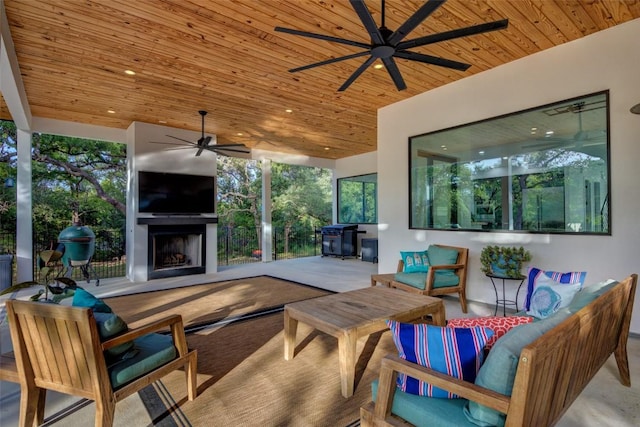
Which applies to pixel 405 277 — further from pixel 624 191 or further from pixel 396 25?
pixel 396 25

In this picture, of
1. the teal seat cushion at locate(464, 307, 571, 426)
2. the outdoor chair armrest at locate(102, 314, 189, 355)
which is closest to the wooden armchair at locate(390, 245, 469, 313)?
the teal seat cushion at locate(464, 307, 571, 426)

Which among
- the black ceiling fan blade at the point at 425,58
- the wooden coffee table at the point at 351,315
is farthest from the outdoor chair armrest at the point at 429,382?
the black ceiling fan blade at the point at 425,58

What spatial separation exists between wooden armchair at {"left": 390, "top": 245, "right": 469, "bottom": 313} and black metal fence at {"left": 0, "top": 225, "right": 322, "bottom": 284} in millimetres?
5888

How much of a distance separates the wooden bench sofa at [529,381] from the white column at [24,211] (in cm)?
664

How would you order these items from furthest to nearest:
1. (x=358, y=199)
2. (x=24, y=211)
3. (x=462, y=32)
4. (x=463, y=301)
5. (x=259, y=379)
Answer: (x=358, y=199)
(x=24, y=211)
(x=463, y=301)
(x=259, y=379)
(x=462, y=32)

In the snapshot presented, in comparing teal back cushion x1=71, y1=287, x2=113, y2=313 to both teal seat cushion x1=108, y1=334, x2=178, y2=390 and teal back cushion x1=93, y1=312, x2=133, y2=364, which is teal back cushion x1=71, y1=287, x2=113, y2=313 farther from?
teal seat cushion x1=108, y1=334, x2=178, y2=390

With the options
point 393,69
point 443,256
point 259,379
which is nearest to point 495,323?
point 259,379

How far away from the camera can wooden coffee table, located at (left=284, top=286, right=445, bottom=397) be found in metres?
2.14

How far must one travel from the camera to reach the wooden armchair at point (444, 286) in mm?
3764

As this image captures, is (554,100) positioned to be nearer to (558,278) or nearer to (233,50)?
(558,278)

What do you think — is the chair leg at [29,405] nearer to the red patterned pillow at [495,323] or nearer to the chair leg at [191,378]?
the chair leg at [191,378]

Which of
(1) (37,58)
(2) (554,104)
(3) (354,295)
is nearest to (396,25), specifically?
(2) (554,104)

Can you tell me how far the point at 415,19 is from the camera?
2.07m

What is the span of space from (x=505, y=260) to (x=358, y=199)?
254 inches
